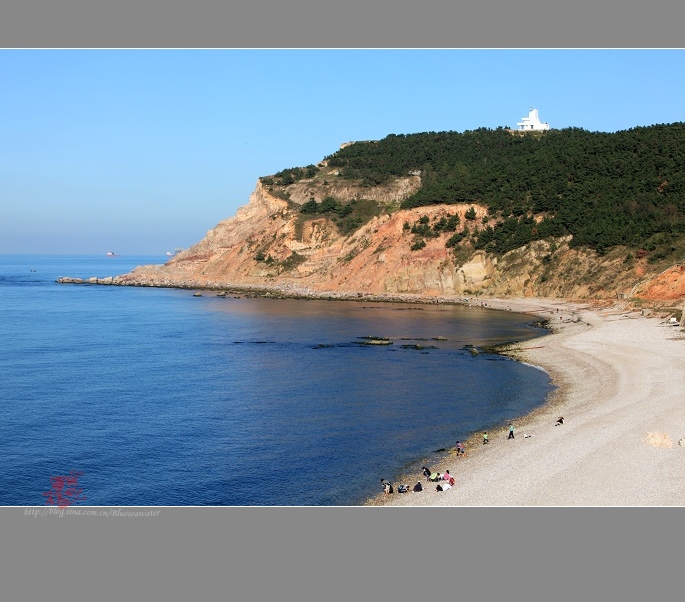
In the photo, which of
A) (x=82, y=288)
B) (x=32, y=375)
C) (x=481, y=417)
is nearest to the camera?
(x=481, y=417)

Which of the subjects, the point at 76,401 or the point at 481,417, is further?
the point at 76,401

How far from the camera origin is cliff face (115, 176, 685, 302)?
8569 centimetres

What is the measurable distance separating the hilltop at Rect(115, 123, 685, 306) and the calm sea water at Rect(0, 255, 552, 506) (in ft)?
61.7

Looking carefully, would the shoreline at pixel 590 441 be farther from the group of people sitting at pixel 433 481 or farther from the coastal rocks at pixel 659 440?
the group of people sitting at pixel 433 481

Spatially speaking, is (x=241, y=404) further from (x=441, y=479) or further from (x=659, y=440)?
(x=659, y=440)

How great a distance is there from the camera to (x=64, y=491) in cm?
2500

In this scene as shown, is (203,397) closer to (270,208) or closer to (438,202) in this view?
(438,202)

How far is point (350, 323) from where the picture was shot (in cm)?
7525

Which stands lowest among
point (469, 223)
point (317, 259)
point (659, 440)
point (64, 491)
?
point (64, 491)

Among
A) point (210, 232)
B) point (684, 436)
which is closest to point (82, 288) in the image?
point (210, 232)

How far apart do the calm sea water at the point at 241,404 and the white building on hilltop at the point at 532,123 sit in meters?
91.2


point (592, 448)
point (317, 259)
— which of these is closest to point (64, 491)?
point (592, 448)

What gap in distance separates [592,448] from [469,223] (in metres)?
79.6

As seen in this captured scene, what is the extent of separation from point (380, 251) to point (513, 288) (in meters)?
23.8
